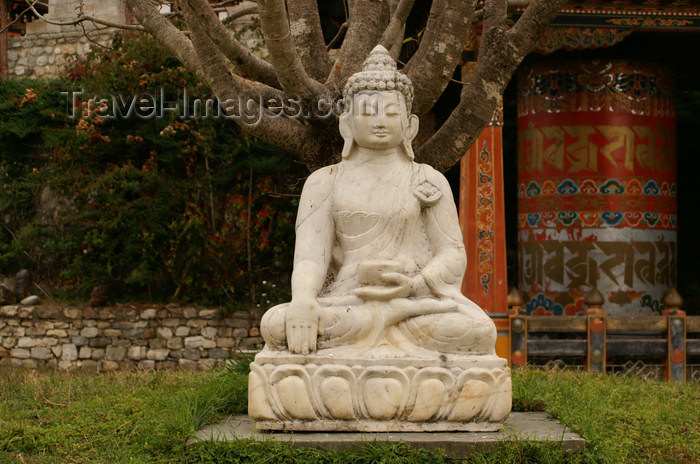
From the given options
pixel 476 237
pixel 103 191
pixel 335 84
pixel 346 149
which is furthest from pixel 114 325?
pixel 346 149

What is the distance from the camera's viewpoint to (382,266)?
13.3 ft

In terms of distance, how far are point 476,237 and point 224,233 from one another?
3.70m

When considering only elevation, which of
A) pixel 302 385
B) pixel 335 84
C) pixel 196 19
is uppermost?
pixel 196 19

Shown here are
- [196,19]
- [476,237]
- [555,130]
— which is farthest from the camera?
[555,130]

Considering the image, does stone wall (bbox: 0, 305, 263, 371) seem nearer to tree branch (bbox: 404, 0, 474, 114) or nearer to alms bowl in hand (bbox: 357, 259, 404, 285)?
tree branch (bbox: 404, 0, 474, 114)

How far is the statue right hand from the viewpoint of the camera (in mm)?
3932

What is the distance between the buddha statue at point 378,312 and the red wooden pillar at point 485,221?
3.66 m

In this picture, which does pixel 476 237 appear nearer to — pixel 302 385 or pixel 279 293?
pixel 279 293

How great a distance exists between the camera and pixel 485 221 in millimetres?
8055

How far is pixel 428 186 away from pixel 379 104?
0.55 metres

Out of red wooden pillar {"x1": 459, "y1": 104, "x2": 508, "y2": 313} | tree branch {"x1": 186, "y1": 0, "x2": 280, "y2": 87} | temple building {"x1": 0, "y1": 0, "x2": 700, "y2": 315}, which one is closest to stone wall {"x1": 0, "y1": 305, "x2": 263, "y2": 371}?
red wooden pillar {"x1": 459, "y1": 104, "x2": 508, "y2": 313}

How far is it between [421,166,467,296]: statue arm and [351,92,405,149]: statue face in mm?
312

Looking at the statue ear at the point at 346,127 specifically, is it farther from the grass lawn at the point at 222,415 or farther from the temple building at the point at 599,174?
the temple building at the point at 599,174

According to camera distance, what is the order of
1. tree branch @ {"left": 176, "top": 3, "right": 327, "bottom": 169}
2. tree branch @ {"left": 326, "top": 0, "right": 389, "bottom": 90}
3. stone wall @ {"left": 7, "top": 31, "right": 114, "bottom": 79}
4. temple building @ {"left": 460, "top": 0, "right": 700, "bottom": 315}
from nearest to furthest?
tree branch @ {"left": 176, "top": 3, "right": 327, "bottom": 169}, tree branch @ {"left": 326, "top": 0, "right": 389, "bottom": 90}, temple building @ {"left": 460, "top": 0, "right": 700, "bottom": 315}, stone wall @ {"left": 7, "top": 31, "right": 114, "bottom": 79}
